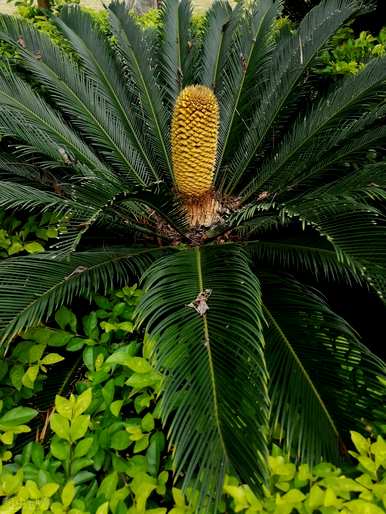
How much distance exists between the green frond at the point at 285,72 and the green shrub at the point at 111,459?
1.52 m

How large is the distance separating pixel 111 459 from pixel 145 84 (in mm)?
2291

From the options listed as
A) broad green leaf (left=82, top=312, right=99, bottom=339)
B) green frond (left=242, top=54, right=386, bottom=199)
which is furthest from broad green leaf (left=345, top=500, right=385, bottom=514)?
green frond (left=242, top=54, right=386, bottom=199)

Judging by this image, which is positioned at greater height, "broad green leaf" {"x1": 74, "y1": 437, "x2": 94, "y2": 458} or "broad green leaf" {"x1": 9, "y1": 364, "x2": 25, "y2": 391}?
"broad green leaf" {"x1": 9, "y1": 364, "x2": 25, "y2": 391}

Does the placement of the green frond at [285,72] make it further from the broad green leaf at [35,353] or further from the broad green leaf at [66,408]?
the broad green leaf at [66,408]

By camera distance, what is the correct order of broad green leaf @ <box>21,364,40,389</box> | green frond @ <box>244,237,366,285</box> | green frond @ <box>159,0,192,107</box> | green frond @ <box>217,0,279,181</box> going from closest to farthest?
broad green leaf @ <box>21,364,40,389</box>
green frond @ <box>244,237,366,285</box>
green frond @ <box>217,0,279,181</box>
green frond @ <box>159,0,192,107</box>

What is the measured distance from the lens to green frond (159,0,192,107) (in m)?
3.14

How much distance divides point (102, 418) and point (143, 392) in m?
0.13

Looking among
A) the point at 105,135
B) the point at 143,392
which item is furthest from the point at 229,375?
the point at 105,135

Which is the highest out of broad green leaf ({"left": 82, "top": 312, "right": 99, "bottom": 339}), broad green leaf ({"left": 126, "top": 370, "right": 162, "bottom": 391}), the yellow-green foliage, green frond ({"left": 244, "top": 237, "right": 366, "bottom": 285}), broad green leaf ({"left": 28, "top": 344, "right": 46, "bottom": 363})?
the yellow-green foliage

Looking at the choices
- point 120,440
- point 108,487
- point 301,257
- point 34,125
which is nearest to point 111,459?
point 120,440

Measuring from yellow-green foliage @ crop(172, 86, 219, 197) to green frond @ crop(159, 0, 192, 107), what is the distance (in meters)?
0.88

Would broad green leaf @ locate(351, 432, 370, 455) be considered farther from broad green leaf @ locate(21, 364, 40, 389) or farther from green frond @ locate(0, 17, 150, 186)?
green frond @ locate(0, 17, 150, 186)

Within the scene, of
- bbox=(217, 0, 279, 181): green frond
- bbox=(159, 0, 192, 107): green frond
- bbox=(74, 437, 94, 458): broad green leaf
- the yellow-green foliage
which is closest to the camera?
bbox=(74, 437, 94, 458): broad green leaf

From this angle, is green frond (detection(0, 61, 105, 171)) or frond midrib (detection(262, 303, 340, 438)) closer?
frond midrib (detection(262, 303, 340, 438))
